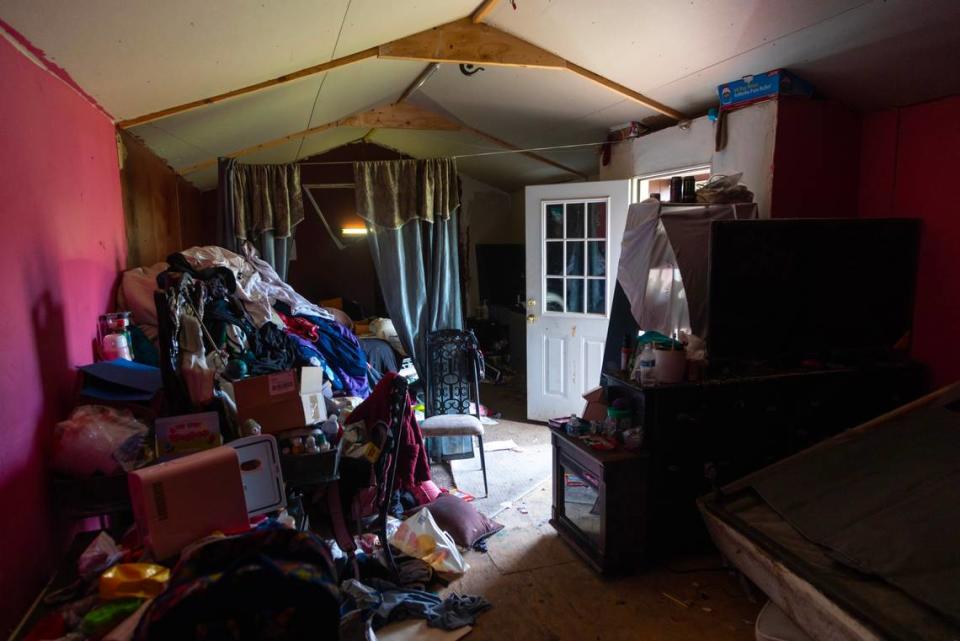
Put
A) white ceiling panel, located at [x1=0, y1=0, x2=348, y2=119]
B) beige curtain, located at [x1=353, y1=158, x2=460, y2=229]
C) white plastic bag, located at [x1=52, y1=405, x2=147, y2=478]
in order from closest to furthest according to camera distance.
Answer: white ceiling panel, located at [x1=0, y1=0, x2=348, y2=119]
white plastic bag, located at [x1=52, y1=405, x2=147, y2=478]
beige curtain, located at [x1=353, y1=158, x2=460, y2=229]

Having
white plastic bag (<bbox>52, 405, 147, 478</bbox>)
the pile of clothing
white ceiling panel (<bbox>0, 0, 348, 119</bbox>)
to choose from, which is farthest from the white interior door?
white plastic bag (<bbox>52, 405, 147, 478</bbox>)

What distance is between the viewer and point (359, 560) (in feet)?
8.05

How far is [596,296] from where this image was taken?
426 centimetres

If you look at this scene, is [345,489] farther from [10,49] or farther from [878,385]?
[878,385]

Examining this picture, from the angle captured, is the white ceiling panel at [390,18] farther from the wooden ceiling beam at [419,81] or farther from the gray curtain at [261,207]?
the gray curtain at [261,207]

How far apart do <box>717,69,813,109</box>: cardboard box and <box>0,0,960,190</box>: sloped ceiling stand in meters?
0.05

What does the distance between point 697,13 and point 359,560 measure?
2891 millimetres

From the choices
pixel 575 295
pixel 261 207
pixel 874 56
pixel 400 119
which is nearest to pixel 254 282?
pixel 261 207

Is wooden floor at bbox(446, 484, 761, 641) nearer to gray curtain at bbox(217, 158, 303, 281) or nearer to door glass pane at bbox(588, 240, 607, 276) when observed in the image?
door glass pane at bbox(588, 240, 607, 276)

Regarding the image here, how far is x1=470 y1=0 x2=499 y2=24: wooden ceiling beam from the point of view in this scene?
270 cm

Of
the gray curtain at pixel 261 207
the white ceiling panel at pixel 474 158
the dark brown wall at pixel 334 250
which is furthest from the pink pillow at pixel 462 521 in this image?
the dark brown wall at pixel 334 250

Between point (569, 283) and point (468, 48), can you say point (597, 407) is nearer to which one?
Answer: point (569, 283)

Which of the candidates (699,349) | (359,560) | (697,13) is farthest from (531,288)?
(359,560)

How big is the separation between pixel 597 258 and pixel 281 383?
9.02 feet
